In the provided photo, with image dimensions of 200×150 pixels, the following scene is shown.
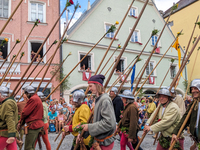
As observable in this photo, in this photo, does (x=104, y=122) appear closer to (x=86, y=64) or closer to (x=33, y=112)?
(x=33, y=112)

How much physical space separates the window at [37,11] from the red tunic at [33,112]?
36.2ft

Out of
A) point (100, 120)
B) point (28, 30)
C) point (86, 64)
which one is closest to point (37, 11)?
point (28, 30)

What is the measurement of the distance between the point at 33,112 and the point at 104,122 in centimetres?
214

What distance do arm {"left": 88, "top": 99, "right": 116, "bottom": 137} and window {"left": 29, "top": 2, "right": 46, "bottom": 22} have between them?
12.8 metres

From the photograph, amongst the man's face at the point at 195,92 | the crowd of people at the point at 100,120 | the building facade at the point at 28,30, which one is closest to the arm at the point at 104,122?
the crowd of people at the point at 100,120

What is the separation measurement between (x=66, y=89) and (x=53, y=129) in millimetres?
4579

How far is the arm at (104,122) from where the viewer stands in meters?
2.67

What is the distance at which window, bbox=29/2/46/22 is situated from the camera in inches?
551

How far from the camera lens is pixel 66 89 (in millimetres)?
14141

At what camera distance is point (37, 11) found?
14.1 m

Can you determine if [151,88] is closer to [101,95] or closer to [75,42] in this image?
[75,42]

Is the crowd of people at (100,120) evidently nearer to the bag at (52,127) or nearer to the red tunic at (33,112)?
the red tunic at (33,112)

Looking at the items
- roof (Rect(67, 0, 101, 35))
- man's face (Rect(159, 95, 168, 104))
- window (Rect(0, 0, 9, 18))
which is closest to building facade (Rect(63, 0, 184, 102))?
roof (Rect(67, 0, 101, 35))

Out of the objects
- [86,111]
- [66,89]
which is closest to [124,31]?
[66,89]
